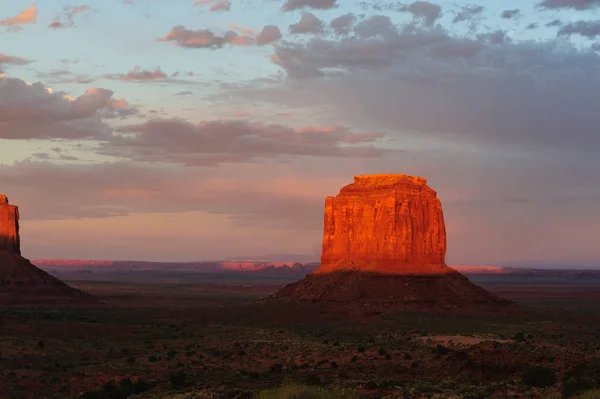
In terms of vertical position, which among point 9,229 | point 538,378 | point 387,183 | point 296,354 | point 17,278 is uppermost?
point 387,183

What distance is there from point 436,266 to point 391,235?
23.1 feet

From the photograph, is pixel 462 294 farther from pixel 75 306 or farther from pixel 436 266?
pixel 75 306

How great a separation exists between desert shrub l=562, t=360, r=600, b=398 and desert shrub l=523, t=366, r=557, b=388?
25.6 inches

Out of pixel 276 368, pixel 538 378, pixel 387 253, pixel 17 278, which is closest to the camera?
pixel 538 378

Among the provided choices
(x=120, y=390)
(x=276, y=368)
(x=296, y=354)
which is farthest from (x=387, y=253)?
(x=120, y=390)

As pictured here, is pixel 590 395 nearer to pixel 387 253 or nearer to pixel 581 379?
pixel 581 379

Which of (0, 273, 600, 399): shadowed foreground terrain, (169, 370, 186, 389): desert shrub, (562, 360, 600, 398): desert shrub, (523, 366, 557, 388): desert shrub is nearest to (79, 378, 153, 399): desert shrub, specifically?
(0, 273, 600, 399): shadowed foreground terrain

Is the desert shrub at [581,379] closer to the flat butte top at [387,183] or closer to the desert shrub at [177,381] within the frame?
the desert shrub at [177,381]

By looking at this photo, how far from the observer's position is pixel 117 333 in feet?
247

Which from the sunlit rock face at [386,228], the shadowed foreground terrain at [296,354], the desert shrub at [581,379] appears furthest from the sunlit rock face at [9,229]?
the desert shrub at [581,379]

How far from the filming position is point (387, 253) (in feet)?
336

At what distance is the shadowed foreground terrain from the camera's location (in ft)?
121

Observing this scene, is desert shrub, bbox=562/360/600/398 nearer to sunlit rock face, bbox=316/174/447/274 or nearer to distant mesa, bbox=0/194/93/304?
sunlit rock face, bbox=316/174/447/274

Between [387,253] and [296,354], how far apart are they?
159 feet
